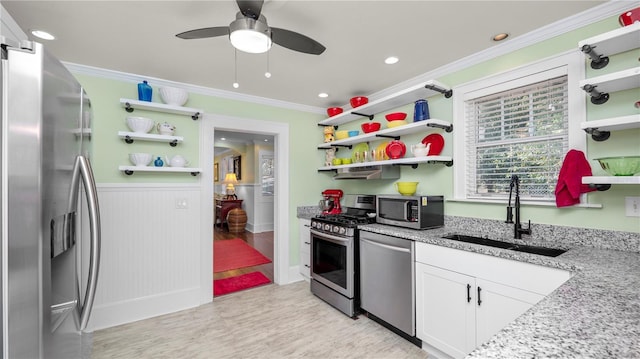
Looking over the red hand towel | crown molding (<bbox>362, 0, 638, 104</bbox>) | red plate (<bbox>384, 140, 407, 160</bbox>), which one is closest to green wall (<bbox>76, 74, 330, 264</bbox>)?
red plate (<bbox>384, 140, 407, 160</bbox>)

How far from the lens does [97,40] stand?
7.18 ft

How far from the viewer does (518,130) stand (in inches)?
92.2

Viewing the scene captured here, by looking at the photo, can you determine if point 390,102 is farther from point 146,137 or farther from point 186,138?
point 146,137

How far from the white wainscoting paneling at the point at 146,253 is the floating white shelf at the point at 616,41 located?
3553 millimetres

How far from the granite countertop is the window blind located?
923mm

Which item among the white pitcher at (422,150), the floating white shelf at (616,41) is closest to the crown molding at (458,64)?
the floating white shelf at (616,41)

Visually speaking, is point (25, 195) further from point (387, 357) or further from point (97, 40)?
point (387, 357)

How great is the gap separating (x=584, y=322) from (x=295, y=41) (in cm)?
179

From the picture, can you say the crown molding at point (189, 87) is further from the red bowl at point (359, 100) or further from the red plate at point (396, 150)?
the red plate at point (396, 150)

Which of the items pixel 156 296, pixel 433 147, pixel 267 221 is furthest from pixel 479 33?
pixel 267 221

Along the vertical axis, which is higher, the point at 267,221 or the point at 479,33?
the point at 479,33

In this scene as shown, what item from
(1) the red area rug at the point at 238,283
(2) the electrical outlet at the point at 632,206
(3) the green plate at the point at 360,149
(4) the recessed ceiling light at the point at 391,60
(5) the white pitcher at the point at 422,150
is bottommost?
(1) the red area rug at the point at 238,283

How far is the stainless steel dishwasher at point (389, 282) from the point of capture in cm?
232

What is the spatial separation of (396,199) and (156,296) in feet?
8.92
